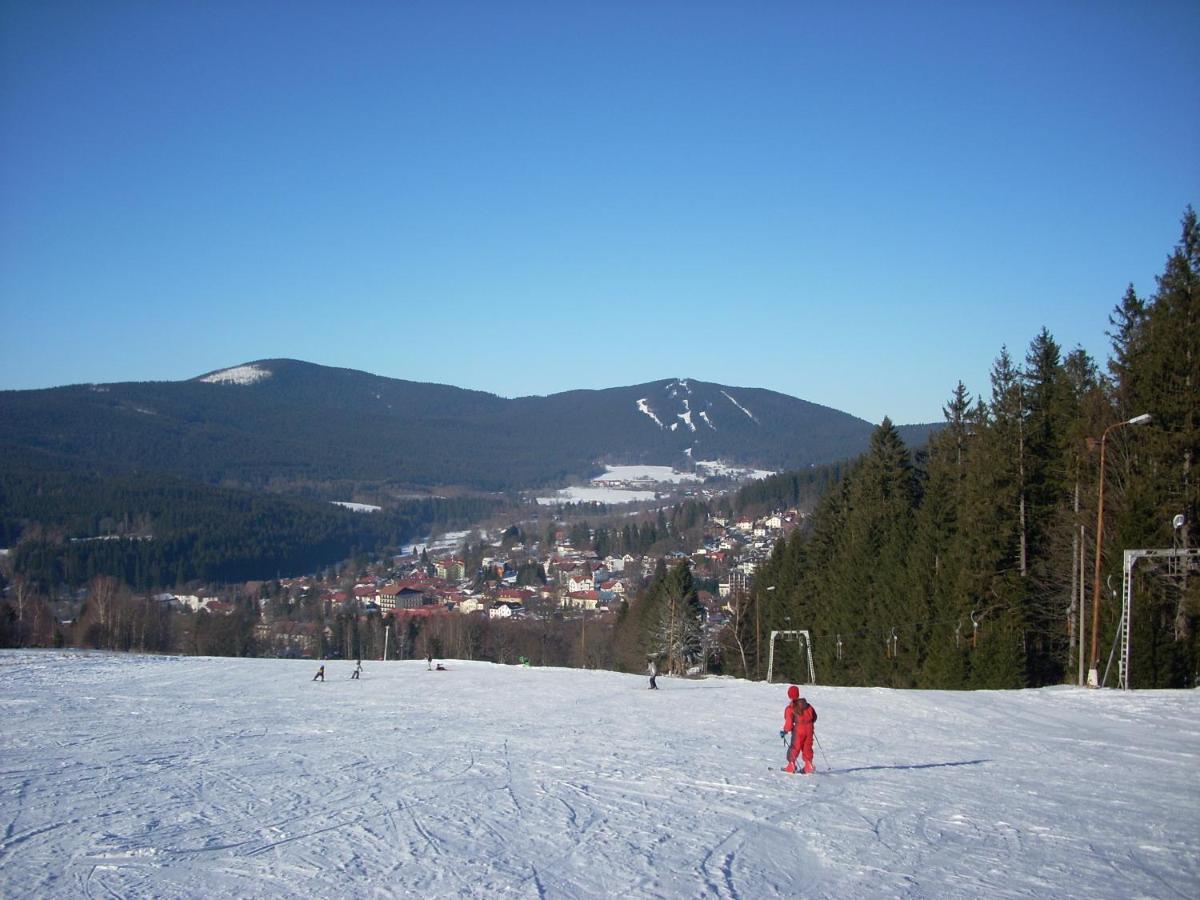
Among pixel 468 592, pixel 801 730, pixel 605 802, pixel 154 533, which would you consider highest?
pixel 801 730

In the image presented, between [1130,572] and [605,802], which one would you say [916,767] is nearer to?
[605,802]

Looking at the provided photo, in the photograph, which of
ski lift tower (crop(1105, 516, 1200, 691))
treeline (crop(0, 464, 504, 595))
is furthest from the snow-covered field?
treeline (crop(0, 464, 504, 595))

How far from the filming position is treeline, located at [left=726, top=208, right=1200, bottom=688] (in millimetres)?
28062

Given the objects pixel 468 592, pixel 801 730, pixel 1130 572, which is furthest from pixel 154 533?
pixel 801 730

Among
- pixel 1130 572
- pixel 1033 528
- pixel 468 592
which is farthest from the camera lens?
pixel 468 592

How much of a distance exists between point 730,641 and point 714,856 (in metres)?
49.1

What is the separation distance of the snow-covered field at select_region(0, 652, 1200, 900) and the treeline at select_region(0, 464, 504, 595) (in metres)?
105

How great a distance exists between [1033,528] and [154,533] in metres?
144

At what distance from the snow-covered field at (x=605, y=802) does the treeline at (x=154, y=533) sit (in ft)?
345

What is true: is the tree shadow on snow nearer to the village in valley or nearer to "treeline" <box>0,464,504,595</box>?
the village in valley

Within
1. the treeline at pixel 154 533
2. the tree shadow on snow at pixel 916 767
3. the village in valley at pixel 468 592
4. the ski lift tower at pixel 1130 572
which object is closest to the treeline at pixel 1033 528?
the ski lift tower at pixel 1130 572

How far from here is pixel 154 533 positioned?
152125 millimetres

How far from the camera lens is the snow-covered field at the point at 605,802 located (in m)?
9.50

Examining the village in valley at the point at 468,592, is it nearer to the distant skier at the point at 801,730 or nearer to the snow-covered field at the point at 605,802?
the snow-covered field at the point at 605,802
